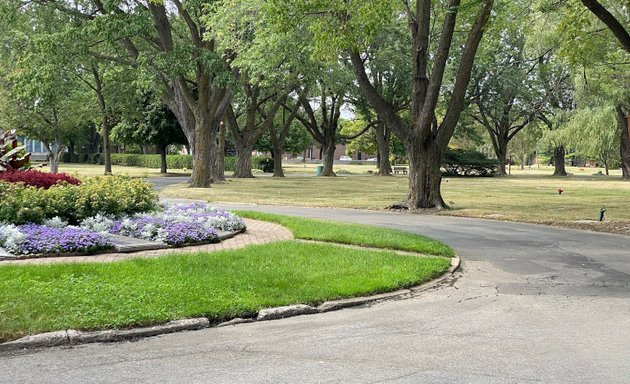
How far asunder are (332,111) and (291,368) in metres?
46.0

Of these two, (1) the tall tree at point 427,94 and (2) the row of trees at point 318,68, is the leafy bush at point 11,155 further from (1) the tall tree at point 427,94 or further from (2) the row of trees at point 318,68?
(1) the tall tree at point 427,94

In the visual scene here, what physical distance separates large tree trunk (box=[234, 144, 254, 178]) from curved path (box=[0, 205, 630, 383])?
34688 millimetres

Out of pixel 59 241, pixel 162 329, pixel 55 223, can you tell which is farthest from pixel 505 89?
pixel 162 329

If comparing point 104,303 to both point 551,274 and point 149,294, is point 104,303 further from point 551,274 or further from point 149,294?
point 551,274

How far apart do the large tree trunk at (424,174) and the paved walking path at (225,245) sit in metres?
6.33

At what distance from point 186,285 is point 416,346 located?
2.71 metres

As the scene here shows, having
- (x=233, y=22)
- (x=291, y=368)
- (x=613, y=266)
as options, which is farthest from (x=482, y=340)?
(x=233, y=22)

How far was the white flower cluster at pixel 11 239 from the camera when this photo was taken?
803 cm

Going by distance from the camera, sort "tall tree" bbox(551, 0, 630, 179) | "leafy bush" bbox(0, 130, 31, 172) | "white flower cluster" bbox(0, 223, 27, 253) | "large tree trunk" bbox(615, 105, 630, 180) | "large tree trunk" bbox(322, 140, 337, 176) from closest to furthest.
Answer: "white flower cluster" bbox(0, 223, 27, 253) < "leafy bush" bbox(0, 130, 31, 172) < "tall tree" bbox(551, 0, 630, 179) < "large tree trunk" bbox(615, 105, 630, 180) < "large tree trunk" bbox(322, 140, 337, 176)

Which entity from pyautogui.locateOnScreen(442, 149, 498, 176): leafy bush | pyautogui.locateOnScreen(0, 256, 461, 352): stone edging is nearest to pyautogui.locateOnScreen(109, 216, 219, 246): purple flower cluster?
pyautogui.locateOnScreen(0, 256, 461, 352): stone edging

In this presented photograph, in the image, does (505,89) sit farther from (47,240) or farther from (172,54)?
(47,240)

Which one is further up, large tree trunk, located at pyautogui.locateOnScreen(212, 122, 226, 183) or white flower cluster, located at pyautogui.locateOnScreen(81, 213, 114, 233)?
large tree trunk, located at pyautogui.locateOnScreen(212, 122, 226, 183)

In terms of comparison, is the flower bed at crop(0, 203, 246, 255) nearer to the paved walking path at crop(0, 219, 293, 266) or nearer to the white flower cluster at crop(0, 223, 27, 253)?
the white flower cluster at crop(0, 223, 27, 253)

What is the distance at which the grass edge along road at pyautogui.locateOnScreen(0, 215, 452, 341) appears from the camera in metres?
5.59
